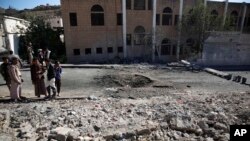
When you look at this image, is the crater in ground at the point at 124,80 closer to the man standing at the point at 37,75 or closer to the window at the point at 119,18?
the man standing at the point at 37,75

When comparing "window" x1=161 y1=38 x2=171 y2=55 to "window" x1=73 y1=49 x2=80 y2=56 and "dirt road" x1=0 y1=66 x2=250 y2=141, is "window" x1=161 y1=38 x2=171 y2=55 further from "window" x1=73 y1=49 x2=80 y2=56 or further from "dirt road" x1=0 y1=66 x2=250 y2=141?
"dirt road" x1=0 y1=66 x2=250 y2=141

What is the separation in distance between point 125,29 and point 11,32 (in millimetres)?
11886

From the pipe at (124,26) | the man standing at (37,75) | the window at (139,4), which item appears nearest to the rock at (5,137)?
the man standing at (37,75)

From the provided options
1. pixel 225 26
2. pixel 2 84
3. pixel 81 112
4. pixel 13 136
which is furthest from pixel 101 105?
pixel 225 26

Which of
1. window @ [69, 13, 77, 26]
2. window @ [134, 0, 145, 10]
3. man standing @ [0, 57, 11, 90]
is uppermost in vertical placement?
window @ [134, 0, 145, 10]

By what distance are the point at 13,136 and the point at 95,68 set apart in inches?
442

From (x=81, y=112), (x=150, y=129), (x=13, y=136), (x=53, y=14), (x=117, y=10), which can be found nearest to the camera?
(x=13, y=136)

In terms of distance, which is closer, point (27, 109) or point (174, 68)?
point (27, 109)

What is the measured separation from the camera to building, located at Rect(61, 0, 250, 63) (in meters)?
22.2

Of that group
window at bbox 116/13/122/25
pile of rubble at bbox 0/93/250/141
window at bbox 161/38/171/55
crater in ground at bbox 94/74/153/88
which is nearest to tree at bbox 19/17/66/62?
window at bbox 116/13/122/25

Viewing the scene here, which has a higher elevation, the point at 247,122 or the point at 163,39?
the point at 163,39

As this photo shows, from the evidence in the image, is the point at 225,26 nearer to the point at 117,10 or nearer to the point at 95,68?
the point at 117,10

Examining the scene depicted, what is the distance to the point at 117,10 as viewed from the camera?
2323cm

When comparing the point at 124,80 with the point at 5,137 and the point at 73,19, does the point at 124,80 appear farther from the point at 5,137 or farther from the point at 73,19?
the point at 73,19
